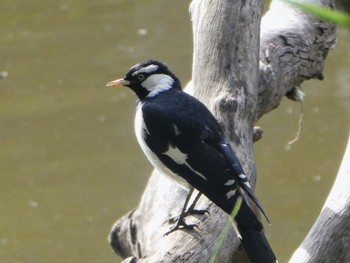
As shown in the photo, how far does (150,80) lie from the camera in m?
3.22

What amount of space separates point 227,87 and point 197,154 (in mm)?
317

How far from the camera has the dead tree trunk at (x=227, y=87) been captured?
2.61m

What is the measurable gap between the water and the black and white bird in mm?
2576

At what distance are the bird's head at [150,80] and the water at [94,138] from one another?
2.35 m

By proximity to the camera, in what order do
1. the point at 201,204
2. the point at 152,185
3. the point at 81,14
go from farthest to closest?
the point at 81,14 < the point at 152,185 < the point at 201,204

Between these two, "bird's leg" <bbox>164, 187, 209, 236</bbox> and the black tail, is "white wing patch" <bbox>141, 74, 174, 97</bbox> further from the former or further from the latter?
the black tail

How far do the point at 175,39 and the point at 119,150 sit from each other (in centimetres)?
195

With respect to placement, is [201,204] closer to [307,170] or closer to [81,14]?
[307,170]

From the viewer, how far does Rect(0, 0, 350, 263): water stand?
18.7 ft

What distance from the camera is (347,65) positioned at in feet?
24.2

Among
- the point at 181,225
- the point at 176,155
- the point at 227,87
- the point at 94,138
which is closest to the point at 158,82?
the point at 227,87

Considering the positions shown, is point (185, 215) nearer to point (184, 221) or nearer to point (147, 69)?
point (184, 221)

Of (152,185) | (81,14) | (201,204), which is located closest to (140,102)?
(152,185)

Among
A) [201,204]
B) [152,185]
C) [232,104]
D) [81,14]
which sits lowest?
[81,14]
